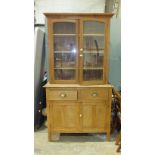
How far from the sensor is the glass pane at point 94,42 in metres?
2.72

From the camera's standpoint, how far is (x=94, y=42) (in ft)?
9.00

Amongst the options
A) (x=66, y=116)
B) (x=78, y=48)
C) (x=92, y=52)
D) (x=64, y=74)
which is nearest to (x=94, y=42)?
(x=92, y=52)

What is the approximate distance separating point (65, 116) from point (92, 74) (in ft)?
2.05

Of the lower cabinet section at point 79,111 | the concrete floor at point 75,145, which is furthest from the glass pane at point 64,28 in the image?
the concrete floor at point 75,145

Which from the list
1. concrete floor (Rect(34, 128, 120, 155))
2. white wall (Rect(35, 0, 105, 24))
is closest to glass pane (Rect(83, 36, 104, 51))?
concrete floor (Rect(34, 128, 120, 155))

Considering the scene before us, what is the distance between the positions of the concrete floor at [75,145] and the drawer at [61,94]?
55cm

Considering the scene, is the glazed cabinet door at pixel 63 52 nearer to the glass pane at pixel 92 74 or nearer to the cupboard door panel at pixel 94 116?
the glass pane at pixel 92 74

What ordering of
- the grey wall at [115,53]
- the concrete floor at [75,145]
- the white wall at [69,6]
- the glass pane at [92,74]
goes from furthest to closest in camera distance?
the white wall at [69,6] < the grey wall at [115,53] < the glass pane at [92,74] < the concrete floor at [75,145]

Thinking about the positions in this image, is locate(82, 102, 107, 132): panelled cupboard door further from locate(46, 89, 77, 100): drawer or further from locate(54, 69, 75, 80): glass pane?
locate(54, 69, 75, 80): glass pane
